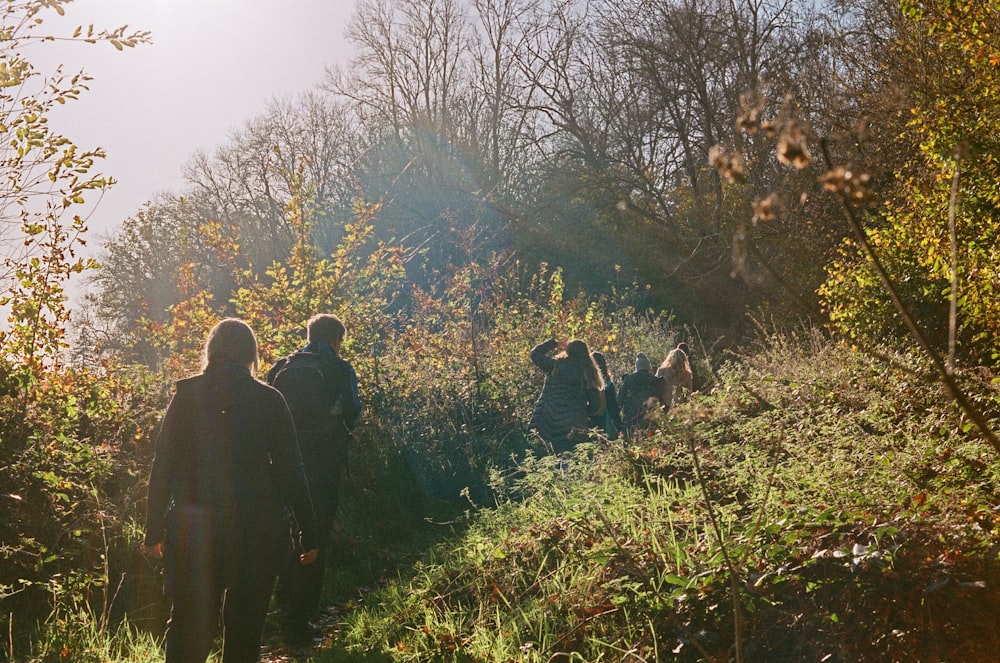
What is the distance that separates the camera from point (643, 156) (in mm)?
28109

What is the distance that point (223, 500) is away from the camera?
4.65 metres

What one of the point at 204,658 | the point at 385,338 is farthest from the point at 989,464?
the point at 385,338

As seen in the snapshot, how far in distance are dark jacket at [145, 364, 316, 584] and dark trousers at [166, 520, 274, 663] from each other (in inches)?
1.0

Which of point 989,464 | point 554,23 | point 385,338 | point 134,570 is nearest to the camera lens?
point 989,464

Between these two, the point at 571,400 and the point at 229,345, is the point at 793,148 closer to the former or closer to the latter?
the point at 229,345

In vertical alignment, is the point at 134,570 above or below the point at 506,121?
below

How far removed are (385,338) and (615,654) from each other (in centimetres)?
806

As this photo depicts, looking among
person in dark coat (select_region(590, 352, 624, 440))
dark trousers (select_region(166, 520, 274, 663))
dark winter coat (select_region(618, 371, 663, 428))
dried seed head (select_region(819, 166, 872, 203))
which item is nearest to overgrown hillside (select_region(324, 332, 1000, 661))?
dark trousers (select_region(166, 520, 274, 663))

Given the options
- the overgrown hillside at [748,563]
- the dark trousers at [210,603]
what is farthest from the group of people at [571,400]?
the dark trousers at [210,603]

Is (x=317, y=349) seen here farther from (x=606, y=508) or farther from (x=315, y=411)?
(x=606, y=508)

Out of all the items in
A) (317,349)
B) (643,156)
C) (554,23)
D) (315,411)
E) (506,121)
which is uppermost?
(554,23)

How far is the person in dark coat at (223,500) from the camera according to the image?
4.56m

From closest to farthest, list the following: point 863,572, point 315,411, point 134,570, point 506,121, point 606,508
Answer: point 863,572 → point 606,508 → point 315,411 → point 134,570 → point 506,121

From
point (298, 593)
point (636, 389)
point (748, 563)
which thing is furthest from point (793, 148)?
point (636, 389)
